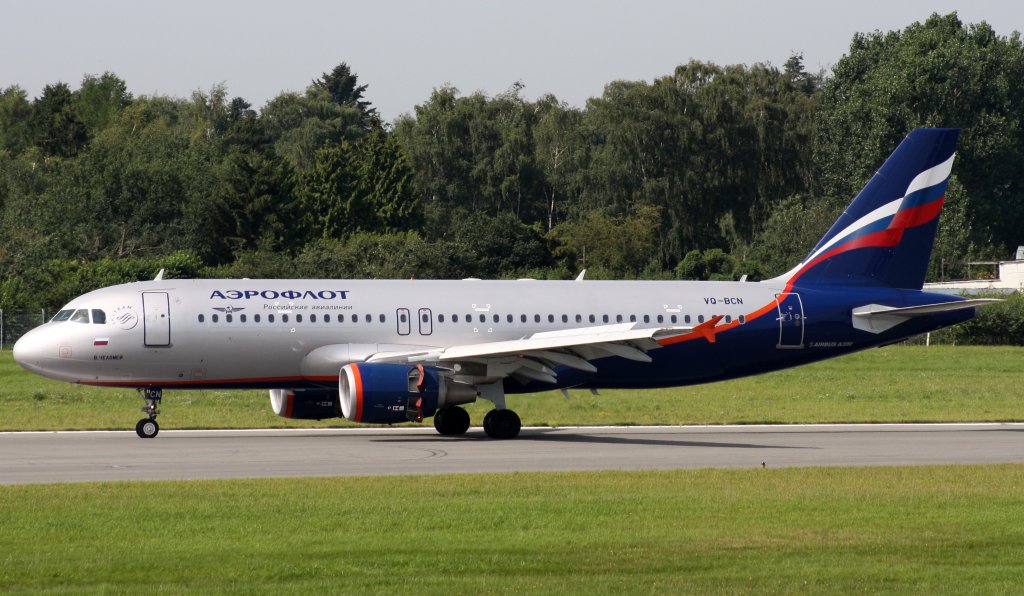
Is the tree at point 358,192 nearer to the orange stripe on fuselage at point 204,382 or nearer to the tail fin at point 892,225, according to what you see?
the tail fin at point 892,225

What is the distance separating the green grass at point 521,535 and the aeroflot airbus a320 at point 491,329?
29.2 feet

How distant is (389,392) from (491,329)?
188 inches

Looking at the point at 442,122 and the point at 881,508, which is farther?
the point at 442,122

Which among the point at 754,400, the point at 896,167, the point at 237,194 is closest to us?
the point at 896,167

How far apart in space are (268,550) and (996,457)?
55.2 ft

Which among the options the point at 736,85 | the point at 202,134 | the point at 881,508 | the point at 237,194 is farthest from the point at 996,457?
the point at 202,134

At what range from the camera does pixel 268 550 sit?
631 inches

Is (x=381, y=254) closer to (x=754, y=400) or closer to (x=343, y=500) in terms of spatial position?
(x=754, y=400)

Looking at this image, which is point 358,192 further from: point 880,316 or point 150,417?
point 150,417

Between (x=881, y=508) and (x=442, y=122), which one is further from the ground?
(x=442, y=122)

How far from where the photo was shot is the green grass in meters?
14.5

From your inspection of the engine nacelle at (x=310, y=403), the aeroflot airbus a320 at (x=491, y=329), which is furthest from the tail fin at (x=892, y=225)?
the engine nacelle at (x=310, y=403)

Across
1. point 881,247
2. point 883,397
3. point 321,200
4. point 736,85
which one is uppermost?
point 736,85

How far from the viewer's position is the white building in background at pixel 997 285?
90.6 m
